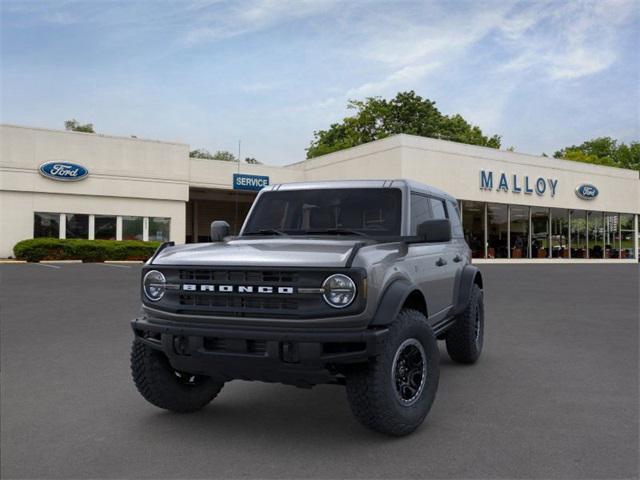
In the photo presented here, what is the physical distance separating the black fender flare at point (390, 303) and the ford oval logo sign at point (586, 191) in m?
43.0

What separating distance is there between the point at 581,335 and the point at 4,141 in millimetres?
31305

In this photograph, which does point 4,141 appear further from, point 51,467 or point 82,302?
point 51,467

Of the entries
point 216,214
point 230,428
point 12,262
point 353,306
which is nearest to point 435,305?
point 353,306

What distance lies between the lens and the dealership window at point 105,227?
33.4 m

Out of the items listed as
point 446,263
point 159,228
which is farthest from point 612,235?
point 446,263

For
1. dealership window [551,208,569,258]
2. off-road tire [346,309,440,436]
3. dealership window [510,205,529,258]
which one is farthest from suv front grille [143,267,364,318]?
dealership window [551,208,569,258]

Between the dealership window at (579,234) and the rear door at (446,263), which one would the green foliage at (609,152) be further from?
the rear door at (446,263)

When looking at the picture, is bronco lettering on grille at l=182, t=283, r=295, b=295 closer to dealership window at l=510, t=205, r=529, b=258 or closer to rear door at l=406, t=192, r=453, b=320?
rear door at l=406, t=192, r=453, b=320

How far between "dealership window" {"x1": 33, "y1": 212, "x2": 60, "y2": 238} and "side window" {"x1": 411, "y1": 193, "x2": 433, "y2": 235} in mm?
30990

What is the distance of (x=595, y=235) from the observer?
46.3 metres

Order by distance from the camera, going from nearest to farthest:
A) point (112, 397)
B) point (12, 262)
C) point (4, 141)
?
point (112, 397) < point (12, 262) < point (4, 141)

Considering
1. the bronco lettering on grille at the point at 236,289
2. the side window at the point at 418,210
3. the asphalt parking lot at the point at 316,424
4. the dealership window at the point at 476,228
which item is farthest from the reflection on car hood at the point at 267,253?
the dealership window at the point at 476,228

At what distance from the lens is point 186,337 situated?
385cm

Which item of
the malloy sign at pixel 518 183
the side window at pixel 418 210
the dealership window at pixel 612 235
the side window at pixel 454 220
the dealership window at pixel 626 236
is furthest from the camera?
the dealership window at pixel 626 236
